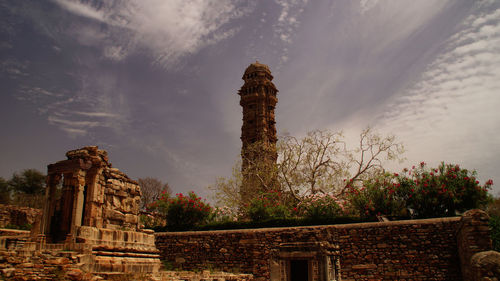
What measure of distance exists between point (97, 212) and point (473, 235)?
1129 cm

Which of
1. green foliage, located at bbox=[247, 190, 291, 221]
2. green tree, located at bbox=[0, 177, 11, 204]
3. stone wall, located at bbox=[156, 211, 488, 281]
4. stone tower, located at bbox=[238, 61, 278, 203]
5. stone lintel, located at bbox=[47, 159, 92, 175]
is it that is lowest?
stone wall, located at bbox=[156, 211, 488, 281]

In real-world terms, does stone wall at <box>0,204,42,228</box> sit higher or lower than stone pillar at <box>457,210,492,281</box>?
higher

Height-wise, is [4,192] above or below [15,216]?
above

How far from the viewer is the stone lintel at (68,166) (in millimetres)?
10344

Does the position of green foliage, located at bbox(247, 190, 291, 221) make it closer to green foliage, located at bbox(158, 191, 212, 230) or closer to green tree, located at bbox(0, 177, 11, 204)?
Answer: green foliage, located at bbox(158, 191, 212, 230)

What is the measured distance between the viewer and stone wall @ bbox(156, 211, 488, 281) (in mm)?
10035

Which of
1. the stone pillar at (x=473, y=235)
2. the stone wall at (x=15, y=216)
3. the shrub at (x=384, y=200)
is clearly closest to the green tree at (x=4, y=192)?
the stone wall at (x=15, y=216)

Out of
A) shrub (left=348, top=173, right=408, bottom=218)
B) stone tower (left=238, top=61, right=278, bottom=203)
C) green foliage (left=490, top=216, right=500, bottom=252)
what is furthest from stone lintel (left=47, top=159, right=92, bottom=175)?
stone tower (left=238, top=61, right=278, bottom=203)

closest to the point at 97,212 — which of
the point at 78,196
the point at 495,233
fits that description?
the point at 78,196

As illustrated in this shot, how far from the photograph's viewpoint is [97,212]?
35.7 feet

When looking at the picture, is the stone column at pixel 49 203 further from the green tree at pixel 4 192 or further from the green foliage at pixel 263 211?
the green tree at pixel 4 192

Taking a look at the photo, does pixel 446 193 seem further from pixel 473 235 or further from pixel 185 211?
pixel 185 211

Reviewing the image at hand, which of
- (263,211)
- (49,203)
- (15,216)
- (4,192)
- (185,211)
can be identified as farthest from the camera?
(4,192)

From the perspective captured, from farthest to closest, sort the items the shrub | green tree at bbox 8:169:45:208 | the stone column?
green tree at bbox 8:169:45:208
the shrub
the stone column
